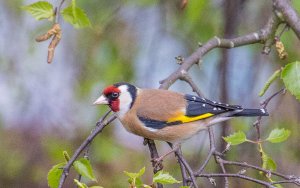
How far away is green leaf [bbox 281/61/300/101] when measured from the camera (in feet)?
10.1

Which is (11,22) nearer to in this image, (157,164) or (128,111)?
(128,111)

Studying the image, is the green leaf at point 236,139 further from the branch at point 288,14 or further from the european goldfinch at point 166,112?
the branch at point 288,14

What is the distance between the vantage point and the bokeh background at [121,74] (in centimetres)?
483

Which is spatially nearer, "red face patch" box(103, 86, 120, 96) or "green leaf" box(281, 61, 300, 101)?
"green leaf" box(281, 61, 300, 101)

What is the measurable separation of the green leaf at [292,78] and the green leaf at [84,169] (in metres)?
0.87

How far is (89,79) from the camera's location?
498cm

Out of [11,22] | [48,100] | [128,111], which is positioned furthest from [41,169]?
[128,111]

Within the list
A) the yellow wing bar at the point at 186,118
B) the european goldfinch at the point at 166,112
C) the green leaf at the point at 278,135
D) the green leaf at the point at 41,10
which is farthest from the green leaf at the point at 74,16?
the green leaf at the point at 278,135

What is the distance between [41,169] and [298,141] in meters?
2.14

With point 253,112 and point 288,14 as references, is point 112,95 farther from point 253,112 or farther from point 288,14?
point 288,14

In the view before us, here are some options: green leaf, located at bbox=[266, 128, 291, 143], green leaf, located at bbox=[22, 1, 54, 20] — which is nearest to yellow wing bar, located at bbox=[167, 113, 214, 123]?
green leaf, located at bbox=[266, 128, 291, 143]

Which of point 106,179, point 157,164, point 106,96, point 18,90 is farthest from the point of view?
point 18,90

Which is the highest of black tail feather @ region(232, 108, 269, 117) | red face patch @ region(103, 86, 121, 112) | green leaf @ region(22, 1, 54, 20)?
green leaf @ region(22, 1, 54, 20)

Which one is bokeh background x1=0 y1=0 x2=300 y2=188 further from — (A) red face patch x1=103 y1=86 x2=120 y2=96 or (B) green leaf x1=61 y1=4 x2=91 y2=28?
(B) green leaf x1=61 y1=4 x2=91 y2=28
